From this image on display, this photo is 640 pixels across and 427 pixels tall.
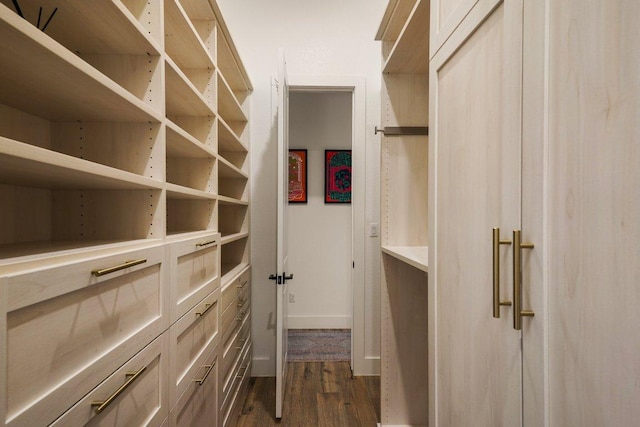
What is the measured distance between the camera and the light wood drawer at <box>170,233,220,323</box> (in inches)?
42.3

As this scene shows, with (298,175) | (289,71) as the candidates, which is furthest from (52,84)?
(298,175)

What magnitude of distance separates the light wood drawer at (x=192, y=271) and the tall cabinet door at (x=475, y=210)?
2.89 feet

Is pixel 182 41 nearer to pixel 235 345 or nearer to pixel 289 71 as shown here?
pixel 289 71

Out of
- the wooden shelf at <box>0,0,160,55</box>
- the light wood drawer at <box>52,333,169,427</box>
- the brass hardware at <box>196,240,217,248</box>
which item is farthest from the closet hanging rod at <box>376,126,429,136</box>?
the light wood drawer at <box>52,333,169,427</box>

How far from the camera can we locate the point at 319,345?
9.95ft

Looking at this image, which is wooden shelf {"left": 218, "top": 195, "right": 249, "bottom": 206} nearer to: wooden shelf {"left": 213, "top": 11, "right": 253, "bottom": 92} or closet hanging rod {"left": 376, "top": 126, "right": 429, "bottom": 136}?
wooden shelf {"left": 213, "top": 11, "right": 253, "bottom": 92}

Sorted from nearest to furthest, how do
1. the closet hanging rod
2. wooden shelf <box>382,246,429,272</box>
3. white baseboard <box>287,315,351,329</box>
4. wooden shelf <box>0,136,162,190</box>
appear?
1. wooden shelf <box>0,136,162,190</box>
2. wooden shelf <box>382,246,429,272</box>
3. the closet hanging rod
4. white baseboard <box>287,315,351,329</box>

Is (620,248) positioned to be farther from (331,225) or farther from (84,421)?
(331,225)

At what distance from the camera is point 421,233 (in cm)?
178

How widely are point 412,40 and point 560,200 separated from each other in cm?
122

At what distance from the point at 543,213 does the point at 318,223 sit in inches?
119

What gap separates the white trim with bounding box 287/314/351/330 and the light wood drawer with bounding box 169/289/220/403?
6.70 ft

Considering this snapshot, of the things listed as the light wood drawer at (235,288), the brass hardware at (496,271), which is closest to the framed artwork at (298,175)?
the light wood drawer at (235,288)

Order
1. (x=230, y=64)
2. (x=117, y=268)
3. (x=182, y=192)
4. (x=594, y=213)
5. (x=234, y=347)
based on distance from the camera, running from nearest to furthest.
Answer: (x=594, y=213), (x=117, y=268), (x=182, y=192), (x=234, y=347), (x=230, y=64)
